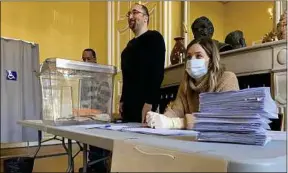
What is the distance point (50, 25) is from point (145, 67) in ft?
12.0

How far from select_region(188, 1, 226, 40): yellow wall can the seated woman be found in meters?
1.14

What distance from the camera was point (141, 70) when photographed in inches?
72.4

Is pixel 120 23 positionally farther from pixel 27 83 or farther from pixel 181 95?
pixel 181 95

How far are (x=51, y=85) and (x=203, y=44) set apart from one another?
82 cm

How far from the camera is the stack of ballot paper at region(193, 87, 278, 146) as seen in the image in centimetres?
66

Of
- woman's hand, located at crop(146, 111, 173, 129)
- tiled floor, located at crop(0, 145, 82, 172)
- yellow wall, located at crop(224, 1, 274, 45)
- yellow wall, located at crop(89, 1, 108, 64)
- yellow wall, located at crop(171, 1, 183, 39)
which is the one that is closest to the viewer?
woman's hand, located at crop(146, 111, 173, 129)

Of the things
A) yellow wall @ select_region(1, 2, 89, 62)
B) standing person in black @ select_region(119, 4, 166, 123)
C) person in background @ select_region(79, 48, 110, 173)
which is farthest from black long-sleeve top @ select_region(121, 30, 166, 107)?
yellow wall @ select_region(1, 2, 89, 62)

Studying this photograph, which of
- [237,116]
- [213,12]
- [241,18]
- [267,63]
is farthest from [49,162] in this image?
[237,116]

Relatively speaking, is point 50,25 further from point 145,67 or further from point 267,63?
point 267,63

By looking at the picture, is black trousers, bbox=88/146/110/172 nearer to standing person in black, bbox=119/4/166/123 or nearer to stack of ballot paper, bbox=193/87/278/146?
standing person in black, bbox=119/4/166/123

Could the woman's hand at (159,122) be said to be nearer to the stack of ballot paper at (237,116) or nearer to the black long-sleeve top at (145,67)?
the stack of ballot paper at (237,116)

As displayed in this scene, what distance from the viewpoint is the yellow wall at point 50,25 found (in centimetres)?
469

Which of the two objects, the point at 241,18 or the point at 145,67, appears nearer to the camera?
the point at 145,67

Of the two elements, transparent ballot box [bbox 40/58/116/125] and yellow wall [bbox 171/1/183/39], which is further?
yellow wall [bbox 171/1/183/39]
